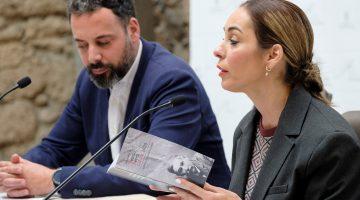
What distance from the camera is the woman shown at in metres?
1.89

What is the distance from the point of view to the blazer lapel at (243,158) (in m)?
2.15

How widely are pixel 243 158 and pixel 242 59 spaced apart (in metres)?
0.30

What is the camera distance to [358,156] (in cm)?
189

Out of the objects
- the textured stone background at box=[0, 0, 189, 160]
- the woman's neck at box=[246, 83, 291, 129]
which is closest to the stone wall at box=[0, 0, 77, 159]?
the textured stone background at box=[0, 0, 189, 160]

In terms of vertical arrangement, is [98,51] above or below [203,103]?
above

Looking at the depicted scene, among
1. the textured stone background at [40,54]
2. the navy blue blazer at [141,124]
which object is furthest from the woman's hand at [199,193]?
the textured stone background at [40,54]

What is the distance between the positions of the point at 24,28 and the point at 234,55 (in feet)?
6.97

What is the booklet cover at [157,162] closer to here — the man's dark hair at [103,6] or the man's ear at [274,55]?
the man's ear at [274,55]

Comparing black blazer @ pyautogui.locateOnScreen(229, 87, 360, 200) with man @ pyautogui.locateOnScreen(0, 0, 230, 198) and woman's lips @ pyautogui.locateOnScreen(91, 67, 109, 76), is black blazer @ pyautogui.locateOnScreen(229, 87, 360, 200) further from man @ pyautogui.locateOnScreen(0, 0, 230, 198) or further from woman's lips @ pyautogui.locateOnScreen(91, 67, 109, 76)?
woman's lips @ pyautogui.locateOnScreen(91, 67, 109, 76)

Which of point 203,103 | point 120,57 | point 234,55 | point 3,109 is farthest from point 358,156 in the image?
point 3,109

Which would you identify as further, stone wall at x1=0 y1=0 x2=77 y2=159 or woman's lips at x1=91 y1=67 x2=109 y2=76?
stone wall at x1=0 y1=0 x2=77 y2=159

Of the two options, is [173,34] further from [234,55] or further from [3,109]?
[234,55]

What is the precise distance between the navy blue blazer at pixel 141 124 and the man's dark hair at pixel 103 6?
0.16m

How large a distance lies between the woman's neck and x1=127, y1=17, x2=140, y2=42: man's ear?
27.6 inches
